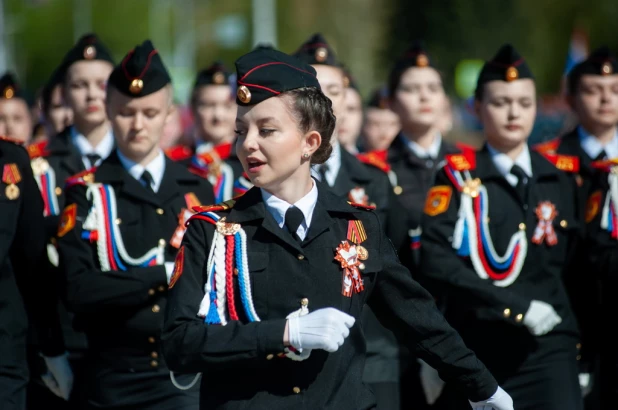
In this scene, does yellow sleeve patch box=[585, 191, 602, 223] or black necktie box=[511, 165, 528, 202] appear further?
yellow sleeve patch box=[585, 191, 602, 223]

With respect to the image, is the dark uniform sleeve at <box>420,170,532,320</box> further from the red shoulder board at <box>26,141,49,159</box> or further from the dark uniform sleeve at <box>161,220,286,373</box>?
the red shoulder board at <box>26,141,49,159</box>

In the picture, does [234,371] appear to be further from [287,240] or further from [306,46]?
[306,46]

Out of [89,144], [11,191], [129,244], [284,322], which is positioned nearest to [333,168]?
[129,244]

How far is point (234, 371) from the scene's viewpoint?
471cm

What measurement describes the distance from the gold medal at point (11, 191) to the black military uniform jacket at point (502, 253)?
7.92 ft

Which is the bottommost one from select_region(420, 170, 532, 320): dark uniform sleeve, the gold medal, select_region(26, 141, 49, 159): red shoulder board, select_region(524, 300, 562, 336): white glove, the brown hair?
select_region(524, 300, 562, 336): white glove

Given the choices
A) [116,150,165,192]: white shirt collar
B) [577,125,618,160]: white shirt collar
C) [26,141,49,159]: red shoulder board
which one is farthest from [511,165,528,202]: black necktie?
[26,141,49,159]: red shoulder board

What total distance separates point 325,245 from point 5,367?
83.0 inches

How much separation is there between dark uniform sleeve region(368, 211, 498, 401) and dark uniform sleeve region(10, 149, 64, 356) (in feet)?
7.65

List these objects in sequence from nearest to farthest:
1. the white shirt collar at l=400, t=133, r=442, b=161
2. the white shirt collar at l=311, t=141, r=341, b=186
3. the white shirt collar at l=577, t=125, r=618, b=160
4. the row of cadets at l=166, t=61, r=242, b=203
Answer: the white shirt collar at l=311, t=141, r=341, b=186, the white shirt collar at l=577, t=125, r=618, b=160, the white shirt collar at l=400, t=133, r=442, b=161, the row of cadets at l=166, t=61, r=242, b=203

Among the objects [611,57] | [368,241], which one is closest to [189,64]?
[611,57]

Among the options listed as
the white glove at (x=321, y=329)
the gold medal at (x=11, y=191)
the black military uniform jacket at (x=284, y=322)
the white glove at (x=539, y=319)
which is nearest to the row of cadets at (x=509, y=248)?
the white glove at (x=539, y=319)

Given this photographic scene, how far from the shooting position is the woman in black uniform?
4.58 meters

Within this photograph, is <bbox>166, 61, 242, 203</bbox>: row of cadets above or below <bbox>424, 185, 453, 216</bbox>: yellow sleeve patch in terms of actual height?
above
